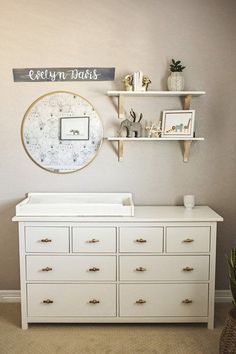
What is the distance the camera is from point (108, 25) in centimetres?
293

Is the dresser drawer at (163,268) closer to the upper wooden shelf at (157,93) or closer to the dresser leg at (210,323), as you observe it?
the dresser leg at (210,323)

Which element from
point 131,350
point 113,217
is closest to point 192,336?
point 131,350

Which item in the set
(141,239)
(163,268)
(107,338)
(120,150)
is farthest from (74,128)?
(107,338)

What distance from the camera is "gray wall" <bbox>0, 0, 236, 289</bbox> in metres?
2.93

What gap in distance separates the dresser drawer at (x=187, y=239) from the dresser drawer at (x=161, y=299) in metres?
0.27

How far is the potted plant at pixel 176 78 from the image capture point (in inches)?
113

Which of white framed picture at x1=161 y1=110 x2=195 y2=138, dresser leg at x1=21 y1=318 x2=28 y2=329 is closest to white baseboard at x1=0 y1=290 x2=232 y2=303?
dresser leg at x1=21 y1=318 x2=28 y2=329

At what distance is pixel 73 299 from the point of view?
2.70 m

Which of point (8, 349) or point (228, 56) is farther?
point (228, 56)

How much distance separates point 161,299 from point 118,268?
38 centimetres

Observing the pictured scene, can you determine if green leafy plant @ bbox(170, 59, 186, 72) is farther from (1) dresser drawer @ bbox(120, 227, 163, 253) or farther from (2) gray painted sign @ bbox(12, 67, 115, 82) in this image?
(1) dresser drawer @ bbox(120, 227, 163, 253)

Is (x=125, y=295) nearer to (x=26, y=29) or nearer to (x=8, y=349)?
(x=8, y=349)

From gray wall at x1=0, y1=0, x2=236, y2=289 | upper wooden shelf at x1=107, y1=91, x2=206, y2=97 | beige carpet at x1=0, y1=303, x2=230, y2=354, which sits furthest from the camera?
gray wall at x1=0, y1=0, x2=236, y2=289

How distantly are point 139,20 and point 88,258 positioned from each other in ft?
6.03
